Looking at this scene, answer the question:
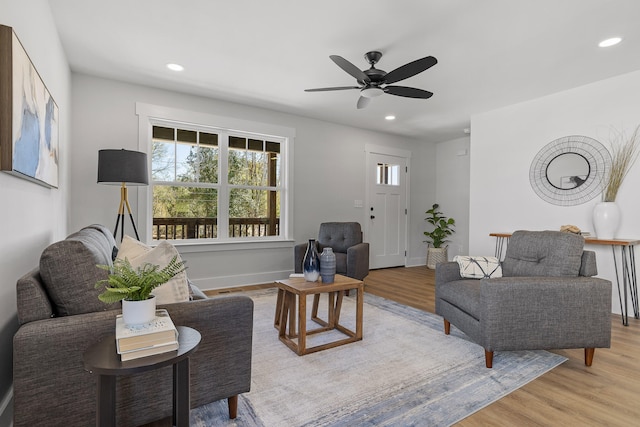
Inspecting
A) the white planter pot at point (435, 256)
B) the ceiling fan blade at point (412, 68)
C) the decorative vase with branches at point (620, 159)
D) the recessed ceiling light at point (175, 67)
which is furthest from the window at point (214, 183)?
the decorative vase with branches at point (620, 159)

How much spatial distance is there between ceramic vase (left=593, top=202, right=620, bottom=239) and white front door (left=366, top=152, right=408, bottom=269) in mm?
3113

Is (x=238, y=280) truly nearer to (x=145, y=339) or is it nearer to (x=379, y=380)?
(x=379, y=380)

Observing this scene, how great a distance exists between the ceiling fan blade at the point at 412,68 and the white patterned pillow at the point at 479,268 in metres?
1.61

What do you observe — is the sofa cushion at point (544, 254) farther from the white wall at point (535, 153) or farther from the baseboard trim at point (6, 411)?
the baseboard trim at point (6, 411)

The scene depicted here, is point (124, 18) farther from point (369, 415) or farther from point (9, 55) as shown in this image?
point (369, 415)

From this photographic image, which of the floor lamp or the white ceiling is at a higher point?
the white ceiling

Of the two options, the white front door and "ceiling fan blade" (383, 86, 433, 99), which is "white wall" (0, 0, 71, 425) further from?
the white front door

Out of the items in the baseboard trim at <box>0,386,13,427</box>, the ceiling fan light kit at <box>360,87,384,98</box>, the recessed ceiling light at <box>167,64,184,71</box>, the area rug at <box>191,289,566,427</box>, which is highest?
the recessed ceiling light at <box>167,64,184,71</box>

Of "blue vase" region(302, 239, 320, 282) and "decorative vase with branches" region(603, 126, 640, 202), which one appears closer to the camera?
"blue vase" region(302, 239, 320, 282)

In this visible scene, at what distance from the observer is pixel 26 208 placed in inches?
69.9

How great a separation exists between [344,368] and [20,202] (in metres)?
2.05

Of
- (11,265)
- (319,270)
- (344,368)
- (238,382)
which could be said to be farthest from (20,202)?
(344,368)

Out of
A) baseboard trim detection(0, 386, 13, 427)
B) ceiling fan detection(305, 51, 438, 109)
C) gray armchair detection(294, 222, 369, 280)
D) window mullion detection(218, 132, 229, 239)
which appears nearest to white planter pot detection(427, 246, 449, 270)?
gray armchair detection(294, 222, 369, 280)

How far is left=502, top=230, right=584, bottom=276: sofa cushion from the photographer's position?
7.50 feet
